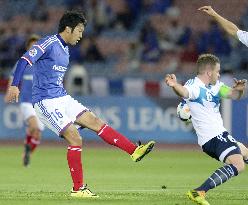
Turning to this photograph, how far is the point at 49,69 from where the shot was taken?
430 inches

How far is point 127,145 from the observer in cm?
1108

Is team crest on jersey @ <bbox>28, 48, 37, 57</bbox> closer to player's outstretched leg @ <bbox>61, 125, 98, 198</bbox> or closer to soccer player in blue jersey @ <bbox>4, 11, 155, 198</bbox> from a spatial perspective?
soccer player in blue jersey @ <bbox>4, 11, 155, 198</bbox>

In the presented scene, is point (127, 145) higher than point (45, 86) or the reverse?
the reverse

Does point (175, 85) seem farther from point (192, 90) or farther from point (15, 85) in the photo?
point (15, 85)

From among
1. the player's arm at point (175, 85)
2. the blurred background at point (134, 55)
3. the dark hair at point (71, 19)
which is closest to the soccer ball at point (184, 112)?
the player's arm at point (175, 85)

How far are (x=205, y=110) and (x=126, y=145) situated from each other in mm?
1246

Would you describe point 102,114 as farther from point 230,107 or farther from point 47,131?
point 230,107

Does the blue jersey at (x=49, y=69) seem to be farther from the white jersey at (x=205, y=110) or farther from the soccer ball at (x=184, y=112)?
the white jersey at (x=205, y=110)

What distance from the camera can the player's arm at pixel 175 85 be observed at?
941 centimetres

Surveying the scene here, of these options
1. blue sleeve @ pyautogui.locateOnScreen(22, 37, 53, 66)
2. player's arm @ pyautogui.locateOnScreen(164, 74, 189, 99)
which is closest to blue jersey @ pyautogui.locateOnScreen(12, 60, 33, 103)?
blue sleeve @ pyautogui.locateOnScreen(22, 37, 53, 66)

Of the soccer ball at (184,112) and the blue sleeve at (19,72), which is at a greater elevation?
the blue sleeve at (19,72)

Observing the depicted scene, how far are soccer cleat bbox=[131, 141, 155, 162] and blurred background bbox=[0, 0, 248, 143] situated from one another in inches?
380

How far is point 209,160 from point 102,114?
13.9 feet

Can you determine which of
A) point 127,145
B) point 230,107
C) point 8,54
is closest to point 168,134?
point 230,107
